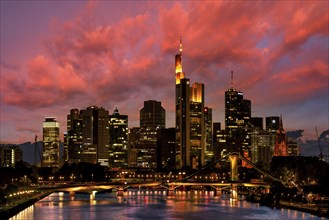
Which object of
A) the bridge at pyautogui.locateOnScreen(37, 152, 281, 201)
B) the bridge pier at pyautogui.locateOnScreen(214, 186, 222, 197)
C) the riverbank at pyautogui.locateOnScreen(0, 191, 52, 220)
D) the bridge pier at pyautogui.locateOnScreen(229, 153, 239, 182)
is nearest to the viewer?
the riverbank at pyautogui.locateOnScreen(0, 191, 52, 220)

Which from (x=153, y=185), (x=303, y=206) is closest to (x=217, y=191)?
(x=153, y=185)

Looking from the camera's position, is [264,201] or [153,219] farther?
[264,201]

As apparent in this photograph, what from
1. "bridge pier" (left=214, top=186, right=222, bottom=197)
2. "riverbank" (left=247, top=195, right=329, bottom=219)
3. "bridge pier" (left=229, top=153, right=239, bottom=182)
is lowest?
"riverbank" (left=247, top=195, right=329, bottom=219)

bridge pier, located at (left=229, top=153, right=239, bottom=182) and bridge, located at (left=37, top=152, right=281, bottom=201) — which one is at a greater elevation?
bridge pier, located at (left=229, top=153, right=239, bottom=182)

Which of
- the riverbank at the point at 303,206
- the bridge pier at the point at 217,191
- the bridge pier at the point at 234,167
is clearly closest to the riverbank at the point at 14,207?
the riverbank at the point at 303,206

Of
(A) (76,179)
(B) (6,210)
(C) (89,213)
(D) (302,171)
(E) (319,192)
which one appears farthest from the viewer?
(A) (76,179)

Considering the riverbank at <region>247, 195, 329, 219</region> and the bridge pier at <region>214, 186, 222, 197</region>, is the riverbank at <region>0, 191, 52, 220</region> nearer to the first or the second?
the riverbank at <region>247, 195, 329, 219</region>

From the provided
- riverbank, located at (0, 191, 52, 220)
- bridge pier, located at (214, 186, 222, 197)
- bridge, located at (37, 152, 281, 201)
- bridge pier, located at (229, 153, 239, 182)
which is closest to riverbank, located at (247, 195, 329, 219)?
bridge, located at (37, 152, 281, 201)

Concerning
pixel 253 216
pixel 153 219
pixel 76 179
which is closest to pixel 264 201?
pixel 253 216

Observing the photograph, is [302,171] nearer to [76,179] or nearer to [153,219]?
[153,219]

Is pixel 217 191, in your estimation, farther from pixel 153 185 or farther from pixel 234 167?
pixel 153 185

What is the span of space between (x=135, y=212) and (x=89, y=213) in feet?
24.8

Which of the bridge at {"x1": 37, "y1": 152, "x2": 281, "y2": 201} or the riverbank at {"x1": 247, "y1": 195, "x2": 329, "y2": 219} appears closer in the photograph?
the riverbank at {"x1": 247, "y1": 195, "x2": 329, "y2": 219}

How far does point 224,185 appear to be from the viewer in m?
148
